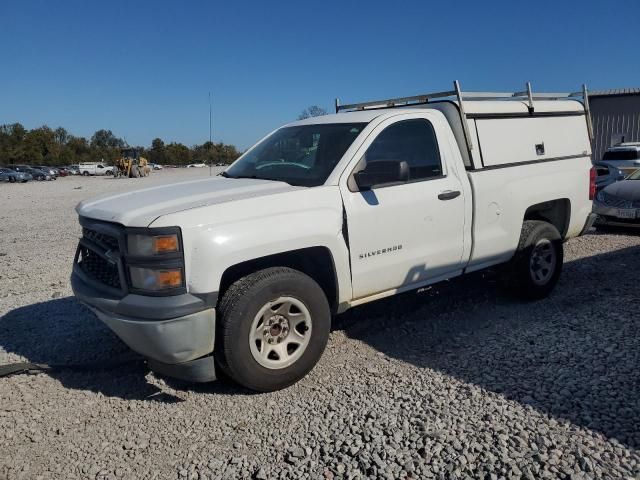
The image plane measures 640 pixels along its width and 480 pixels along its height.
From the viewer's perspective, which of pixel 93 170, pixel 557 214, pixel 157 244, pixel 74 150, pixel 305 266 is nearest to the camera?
pixel 157 244

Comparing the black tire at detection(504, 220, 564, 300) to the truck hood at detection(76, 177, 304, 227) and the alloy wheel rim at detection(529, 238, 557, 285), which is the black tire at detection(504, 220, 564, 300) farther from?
the truck hood at detection(76, 177, 304, 227)

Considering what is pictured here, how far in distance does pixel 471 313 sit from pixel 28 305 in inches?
184

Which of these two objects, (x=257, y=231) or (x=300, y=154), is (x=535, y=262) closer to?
(x=300, y=154)

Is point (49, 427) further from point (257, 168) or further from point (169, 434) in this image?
point (257, 168)

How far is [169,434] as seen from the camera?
3191mm

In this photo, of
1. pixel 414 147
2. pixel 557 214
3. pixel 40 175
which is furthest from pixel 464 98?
pixel 40 175

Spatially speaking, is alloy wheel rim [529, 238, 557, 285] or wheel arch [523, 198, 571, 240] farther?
wheel arch [523, 198, 571, 240]

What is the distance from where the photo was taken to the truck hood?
3.29 metres

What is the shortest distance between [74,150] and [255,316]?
308 ft

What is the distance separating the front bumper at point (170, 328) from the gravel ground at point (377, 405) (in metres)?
0.36

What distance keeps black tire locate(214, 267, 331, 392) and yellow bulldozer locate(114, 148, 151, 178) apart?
147ft

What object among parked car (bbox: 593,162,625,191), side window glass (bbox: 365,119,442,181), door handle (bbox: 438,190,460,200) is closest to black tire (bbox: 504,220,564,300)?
door handle (bbox: 438,190,460,200)

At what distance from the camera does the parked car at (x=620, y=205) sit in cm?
898

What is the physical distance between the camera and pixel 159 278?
314 centimetres
